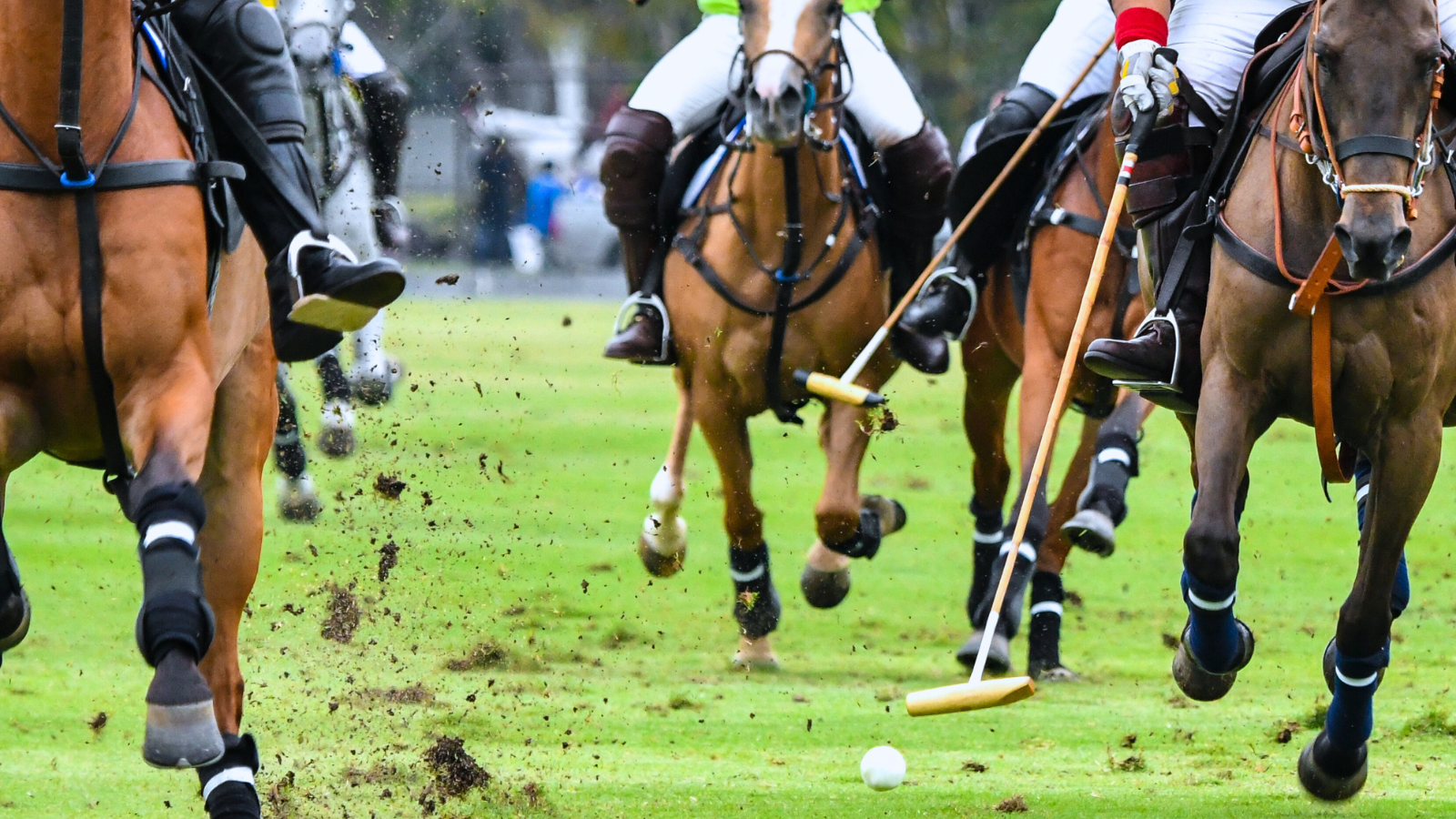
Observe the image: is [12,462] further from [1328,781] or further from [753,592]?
[753,592]

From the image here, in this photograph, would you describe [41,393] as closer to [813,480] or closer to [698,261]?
[698,261]

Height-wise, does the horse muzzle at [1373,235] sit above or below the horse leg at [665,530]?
above

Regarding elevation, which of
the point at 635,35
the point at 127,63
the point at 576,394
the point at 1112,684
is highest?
the point at 127,63

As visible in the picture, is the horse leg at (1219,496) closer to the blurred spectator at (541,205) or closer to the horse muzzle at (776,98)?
the horse muzzle at (776,98)

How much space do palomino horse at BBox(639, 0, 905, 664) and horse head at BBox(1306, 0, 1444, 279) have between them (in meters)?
3.00

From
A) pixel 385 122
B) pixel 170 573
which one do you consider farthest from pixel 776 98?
pixel 385 122

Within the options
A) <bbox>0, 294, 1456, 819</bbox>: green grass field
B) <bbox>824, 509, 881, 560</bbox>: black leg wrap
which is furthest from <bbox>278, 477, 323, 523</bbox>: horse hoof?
<bbox>824, 509, 881, 560</bbox>: black leg wrap

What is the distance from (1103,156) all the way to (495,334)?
1689 centimetres

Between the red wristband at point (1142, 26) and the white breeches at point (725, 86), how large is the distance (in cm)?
253

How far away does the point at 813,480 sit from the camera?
47.3 feet

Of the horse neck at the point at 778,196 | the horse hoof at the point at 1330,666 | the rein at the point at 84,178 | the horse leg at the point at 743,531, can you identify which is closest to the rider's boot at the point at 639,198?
the horse leg at the point at 743,531

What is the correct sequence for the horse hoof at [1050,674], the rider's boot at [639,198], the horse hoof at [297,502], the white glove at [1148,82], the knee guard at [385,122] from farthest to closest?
the knee guard at [385,122]
the horse hoof at [297,502]
the rider's boot at [639,198]
the horse hoof at [1050,674]
the white glove at [1148,82]

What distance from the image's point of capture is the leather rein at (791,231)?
8344mm

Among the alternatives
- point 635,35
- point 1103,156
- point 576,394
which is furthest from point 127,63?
point 635,35
